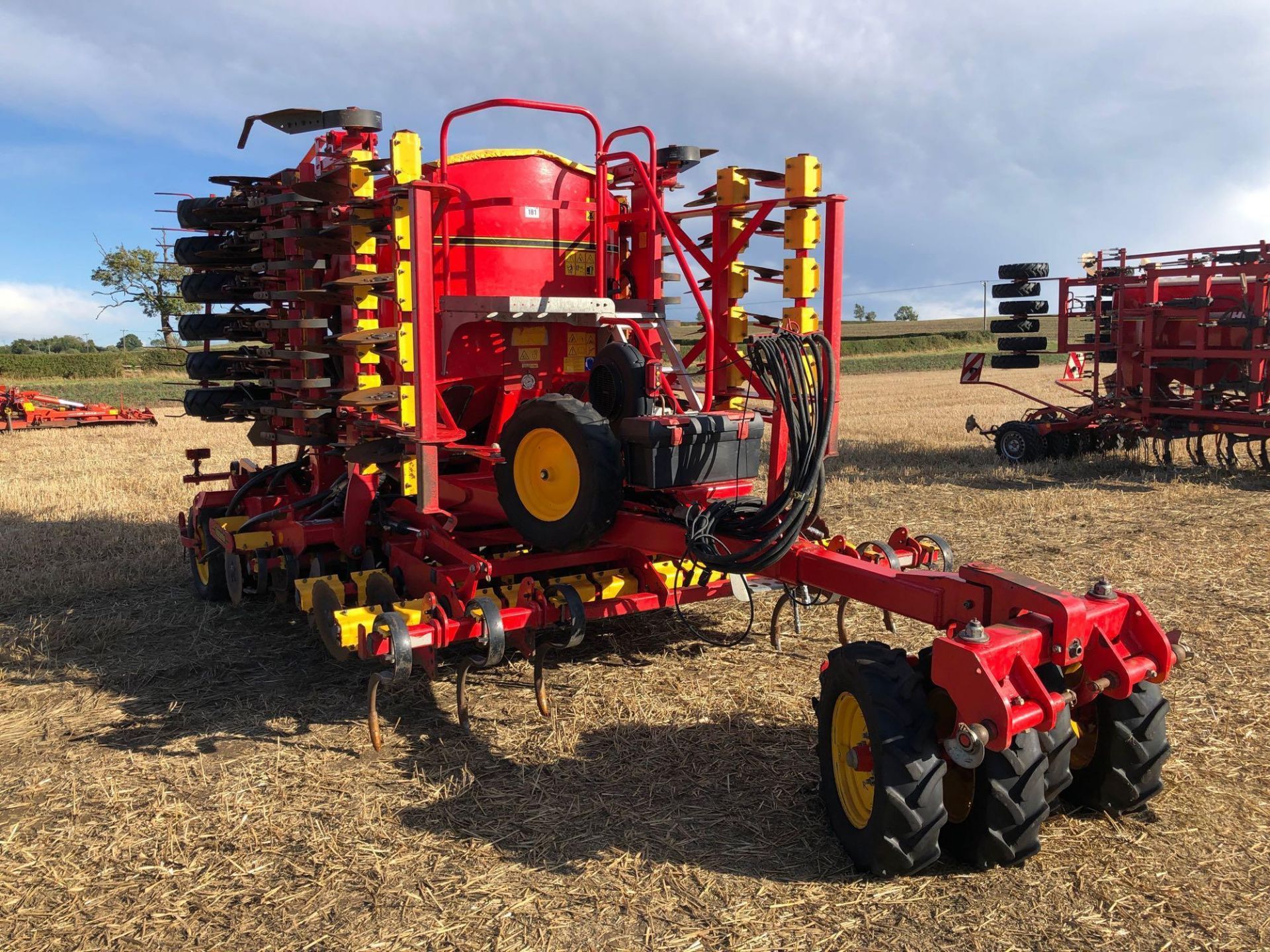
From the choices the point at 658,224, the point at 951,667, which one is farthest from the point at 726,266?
the point at 951,667

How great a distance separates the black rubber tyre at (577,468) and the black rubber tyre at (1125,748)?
83.3 inches

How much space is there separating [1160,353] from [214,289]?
35.3 ft

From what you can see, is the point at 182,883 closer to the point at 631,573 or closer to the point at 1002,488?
the point at 631,573

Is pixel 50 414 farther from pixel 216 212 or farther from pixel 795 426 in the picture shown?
pixel 795 426

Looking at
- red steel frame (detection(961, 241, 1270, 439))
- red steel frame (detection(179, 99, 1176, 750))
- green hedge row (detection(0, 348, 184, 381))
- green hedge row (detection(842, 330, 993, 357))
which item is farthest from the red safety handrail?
green hedge row (detection(842, 330, 993, 357))

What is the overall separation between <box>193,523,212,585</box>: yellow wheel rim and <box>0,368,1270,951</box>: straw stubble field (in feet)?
0.89

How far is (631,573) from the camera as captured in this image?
18.4 ft

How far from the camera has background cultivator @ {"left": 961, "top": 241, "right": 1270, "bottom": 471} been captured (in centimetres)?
1133

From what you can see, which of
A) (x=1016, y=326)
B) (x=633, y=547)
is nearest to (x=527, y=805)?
(x=633, y=547)

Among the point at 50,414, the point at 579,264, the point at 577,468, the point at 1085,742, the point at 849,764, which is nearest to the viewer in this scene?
the point at 849,764

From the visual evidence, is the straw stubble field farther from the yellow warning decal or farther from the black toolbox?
the yellow warning decal

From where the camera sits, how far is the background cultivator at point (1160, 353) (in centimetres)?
1133

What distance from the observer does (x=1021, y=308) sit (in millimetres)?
12969

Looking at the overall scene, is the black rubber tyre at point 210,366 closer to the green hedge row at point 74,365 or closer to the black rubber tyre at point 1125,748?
the black rubber tyre at point 1125,748
